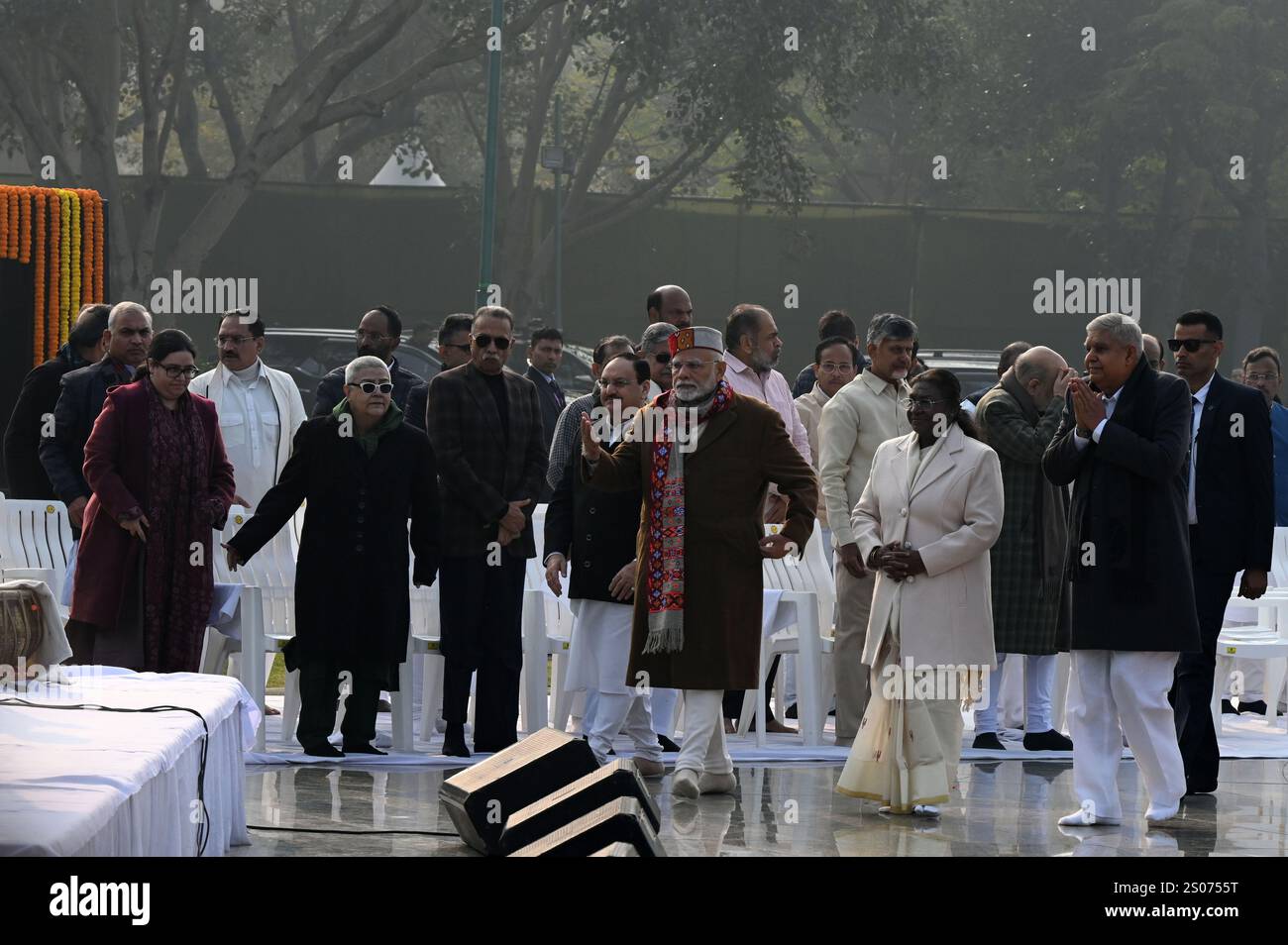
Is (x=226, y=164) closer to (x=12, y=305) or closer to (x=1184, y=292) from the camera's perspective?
(x=1184, y=292)

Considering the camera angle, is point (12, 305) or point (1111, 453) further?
point (12, 305)

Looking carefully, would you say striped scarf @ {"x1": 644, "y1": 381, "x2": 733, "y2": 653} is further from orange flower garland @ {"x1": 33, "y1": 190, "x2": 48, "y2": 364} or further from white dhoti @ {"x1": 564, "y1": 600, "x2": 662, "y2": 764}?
orange flower garland @ {"x1": 33, "y1": 190, "x2": 48, "y2": 364}

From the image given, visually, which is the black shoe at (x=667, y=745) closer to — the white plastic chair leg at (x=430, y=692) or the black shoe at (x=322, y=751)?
the white plastic chair leg at (x=430, y=692)

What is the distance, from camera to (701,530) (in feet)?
29.2

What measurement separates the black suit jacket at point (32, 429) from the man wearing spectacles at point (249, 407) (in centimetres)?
77

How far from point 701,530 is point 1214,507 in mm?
2255

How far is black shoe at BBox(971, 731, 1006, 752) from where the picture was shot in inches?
422

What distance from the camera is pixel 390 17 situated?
25.3 metres

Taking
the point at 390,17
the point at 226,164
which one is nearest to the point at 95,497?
the point at 390,17

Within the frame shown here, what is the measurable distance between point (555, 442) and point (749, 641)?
1661 mm

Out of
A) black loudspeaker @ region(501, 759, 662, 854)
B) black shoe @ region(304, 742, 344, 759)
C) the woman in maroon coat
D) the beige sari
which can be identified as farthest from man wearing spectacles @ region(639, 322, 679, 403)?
black loudspeaker @ region(501, 759, 662, 854)

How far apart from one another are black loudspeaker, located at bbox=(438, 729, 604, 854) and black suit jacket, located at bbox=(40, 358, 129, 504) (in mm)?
3389

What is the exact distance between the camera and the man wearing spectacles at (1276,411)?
41.8ft

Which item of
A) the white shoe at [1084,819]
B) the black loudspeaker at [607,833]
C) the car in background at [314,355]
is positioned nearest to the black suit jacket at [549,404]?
the white shoe at [1084,819]
